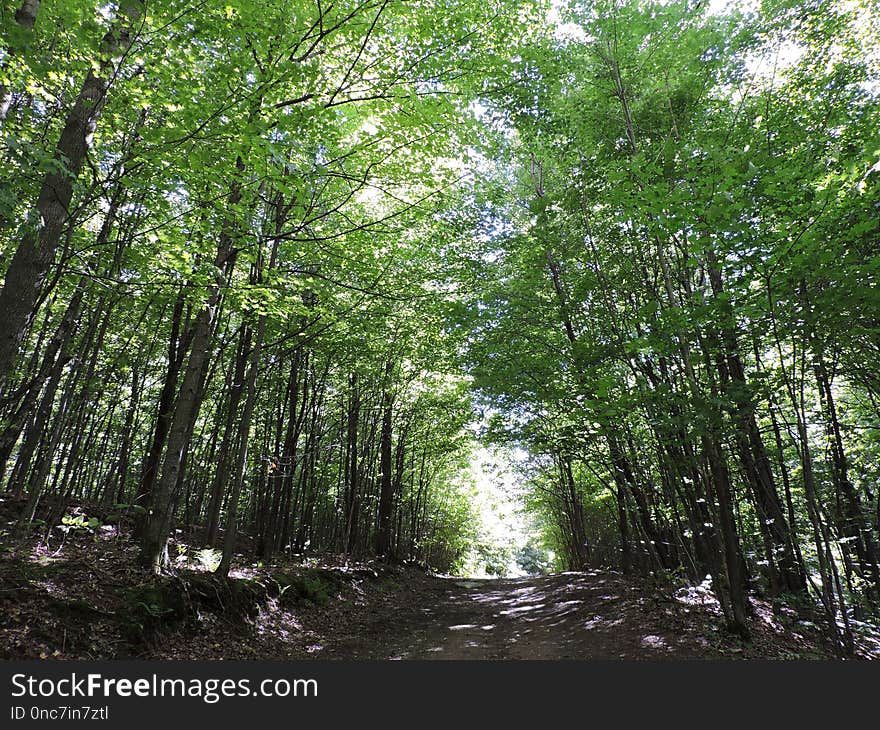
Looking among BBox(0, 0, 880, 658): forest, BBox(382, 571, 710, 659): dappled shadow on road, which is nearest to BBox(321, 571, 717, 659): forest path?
BBox(382, 571, 710, 659): dappled shadow on road

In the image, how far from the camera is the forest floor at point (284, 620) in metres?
5.05

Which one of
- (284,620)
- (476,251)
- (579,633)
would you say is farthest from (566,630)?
(476,251)

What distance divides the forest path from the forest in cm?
12

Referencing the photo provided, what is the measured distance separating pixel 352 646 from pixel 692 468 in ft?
21.8

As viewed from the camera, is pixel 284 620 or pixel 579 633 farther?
pixel 579 633

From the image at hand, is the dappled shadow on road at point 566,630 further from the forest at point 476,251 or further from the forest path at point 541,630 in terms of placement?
the forest at point 476,251

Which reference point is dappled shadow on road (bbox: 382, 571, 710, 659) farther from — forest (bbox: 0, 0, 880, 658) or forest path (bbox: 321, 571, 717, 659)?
forest (bbox: 0, 0, 880, 658)

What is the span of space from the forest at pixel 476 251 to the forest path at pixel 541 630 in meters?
0.12

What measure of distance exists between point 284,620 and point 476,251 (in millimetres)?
8528

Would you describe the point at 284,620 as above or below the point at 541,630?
above

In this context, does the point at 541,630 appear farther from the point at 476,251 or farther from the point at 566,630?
the point at 476,251

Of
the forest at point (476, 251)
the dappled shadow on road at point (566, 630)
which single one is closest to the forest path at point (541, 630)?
the dappled shadow on road at point (566, 630)

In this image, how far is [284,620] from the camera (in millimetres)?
7680

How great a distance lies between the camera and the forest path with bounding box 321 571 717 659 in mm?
6875
